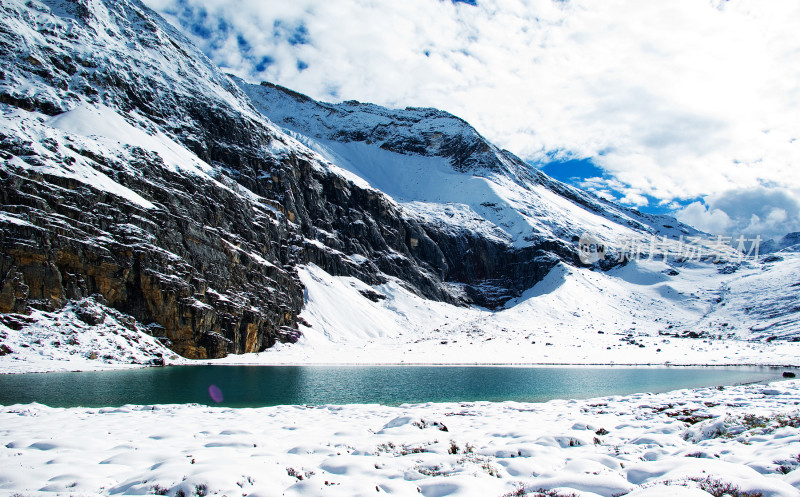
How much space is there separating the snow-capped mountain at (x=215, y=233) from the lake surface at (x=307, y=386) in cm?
1585

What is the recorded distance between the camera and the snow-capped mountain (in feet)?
197

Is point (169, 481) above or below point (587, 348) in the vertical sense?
above

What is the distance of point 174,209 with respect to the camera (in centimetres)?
7669

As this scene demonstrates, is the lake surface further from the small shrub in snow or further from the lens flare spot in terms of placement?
the small shrub in snow

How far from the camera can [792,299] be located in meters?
115

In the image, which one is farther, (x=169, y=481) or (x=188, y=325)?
(x=188, y=325)

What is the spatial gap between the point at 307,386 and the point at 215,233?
52.1 m

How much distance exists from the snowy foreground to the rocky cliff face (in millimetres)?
46711

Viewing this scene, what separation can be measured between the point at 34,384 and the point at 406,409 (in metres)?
31.8

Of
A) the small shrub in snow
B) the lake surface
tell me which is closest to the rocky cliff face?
the lake surface

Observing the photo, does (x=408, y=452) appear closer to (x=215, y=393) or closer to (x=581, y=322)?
(x=215, y=393)

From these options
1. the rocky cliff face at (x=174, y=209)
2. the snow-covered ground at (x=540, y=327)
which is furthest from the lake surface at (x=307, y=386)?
the rocky cliff face at (x=174, y=209)

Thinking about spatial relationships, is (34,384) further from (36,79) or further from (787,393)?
(36,79)

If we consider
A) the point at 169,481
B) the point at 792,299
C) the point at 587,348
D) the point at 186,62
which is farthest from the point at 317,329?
the point at 792,299
